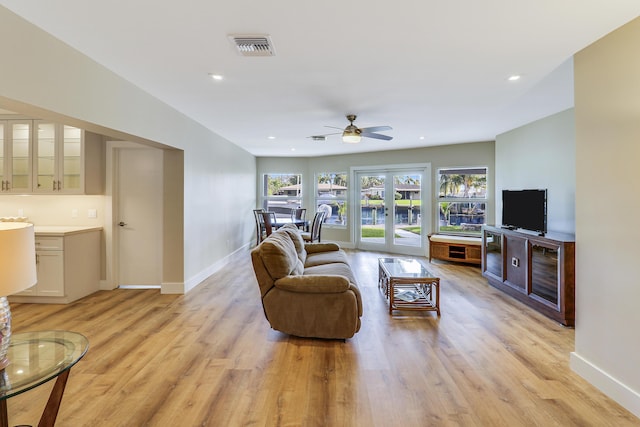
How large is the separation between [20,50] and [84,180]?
2496 mm

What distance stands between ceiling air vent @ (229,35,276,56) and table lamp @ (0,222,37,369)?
5.69 ft

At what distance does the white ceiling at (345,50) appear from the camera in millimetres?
1855

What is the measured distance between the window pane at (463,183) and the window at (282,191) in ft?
12.2

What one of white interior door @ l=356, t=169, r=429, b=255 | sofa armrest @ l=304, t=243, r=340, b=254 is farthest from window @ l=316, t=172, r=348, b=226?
sofa armrest @ l=304, t=243, r=340, b=254

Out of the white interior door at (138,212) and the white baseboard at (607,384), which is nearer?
the white baseboard at (607,384)

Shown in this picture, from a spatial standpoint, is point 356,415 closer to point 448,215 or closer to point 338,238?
point 448,215

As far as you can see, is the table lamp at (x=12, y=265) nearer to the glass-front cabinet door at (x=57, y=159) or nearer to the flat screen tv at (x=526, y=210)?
the glass-front cabinet door at (x=57, y=159)

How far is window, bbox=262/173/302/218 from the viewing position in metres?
8.34

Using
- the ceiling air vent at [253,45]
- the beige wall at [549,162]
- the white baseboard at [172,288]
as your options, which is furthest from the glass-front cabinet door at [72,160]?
the beige wall at [549,162]

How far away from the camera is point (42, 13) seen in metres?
1.91

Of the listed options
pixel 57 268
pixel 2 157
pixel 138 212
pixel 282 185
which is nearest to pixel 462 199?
pixel 282 185

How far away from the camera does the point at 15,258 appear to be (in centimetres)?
139

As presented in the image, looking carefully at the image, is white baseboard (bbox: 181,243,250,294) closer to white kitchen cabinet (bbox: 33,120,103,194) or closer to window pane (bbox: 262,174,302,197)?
white kitchen cabinet (bbox: 33,120,103,194)

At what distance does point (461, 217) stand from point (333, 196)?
3212mm
